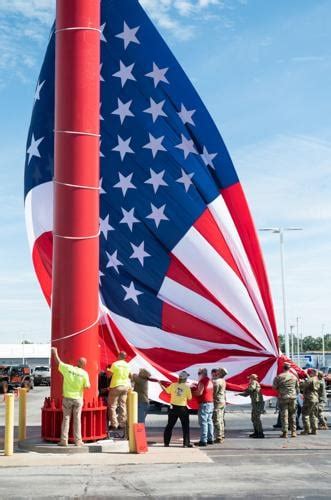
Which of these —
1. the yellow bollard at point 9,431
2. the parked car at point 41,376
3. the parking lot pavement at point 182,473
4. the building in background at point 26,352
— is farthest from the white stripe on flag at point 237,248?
the building in background at point 26,352

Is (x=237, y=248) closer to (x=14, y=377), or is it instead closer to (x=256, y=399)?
(x=256, y=399)

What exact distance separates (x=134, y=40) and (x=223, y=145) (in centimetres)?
323

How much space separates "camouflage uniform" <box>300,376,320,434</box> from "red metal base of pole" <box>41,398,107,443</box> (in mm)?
5135

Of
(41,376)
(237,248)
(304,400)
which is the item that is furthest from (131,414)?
(41,376)

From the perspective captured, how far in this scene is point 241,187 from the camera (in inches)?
609

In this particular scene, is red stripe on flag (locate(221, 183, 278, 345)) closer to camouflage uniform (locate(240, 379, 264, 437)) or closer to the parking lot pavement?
camouflage uniform (locate(240, 379, 264, 437))

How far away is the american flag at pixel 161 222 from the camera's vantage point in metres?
14.8

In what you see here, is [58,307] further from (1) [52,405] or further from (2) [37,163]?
(2) [37,163]

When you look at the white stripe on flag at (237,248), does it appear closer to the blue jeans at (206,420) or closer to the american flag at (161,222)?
the american flag at (161,222)

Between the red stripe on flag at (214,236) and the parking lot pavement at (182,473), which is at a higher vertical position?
the red stripe on flag at (214,236)

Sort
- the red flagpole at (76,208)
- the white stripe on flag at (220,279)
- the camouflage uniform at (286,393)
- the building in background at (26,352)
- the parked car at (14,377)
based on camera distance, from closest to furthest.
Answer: the red flagpole at (76,208) < the camouflage uniform at (286,393) < the white stripe on flag at (220,279) < the parked car at (14,377) < the building in background at (26,352)

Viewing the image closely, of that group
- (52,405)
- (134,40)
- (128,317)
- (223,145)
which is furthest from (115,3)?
(52,405)

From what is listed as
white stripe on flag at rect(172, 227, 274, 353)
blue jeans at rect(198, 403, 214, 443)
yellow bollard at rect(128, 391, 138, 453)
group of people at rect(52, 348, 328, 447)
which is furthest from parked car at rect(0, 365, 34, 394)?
yellow bollard at rect(128, 391, 138, 453)

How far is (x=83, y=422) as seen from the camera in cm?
1211
